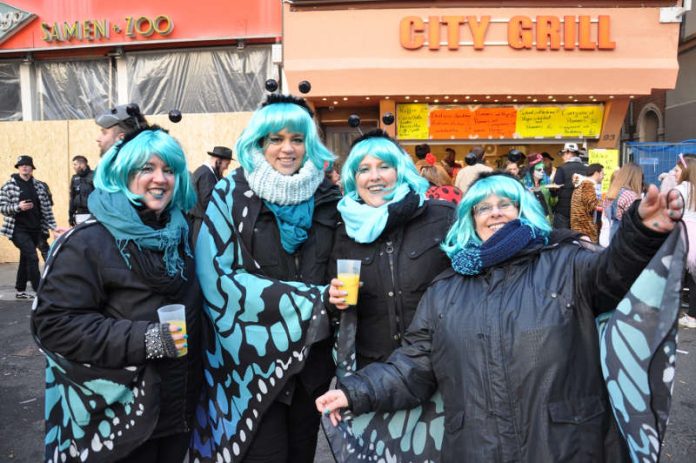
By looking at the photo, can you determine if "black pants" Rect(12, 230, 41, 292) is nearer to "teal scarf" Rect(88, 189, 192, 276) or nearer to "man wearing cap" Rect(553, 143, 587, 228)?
A: "teal scarf" Rect(88, 189, 192, 276)

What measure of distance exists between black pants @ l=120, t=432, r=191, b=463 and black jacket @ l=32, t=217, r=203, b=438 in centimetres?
9

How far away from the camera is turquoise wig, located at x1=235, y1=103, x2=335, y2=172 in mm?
2486

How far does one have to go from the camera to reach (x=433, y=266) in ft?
7.44

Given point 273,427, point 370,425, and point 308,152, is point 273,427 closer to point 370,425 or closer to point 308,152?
point 370,425

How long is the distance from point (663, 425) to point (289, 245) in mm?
1524

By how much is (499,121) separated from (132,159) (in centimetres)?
972

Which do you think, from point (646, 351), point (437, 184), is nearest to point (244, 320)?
point (646, 351)

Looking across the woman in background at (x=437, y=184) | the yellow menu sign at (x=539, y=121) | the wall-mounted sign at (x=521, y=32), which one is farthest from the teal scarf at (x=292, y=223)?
the yellow menu sign at (x=539, y=121)

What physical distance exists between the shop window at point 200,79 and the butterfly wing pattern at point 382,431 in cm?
944

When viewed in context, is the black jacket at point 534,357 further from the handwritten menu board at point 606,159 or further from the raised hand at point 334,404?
the handwritten menu board at point 606,159

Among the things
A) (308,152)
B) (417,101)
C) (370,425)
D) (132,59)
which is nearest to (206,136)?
(132,59)

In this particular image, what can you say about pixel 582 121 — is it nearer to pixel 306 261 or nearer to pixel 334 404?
pixel 306 261

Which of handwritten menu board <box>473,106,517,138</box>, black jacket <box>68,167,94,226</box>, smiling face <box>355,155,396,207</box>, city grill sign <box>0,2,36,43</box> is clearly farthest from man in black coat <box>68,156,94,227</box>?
handwritten menu board <box>473,106,517,138</box>

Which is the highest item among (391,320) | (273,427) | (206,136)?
(206,136)
